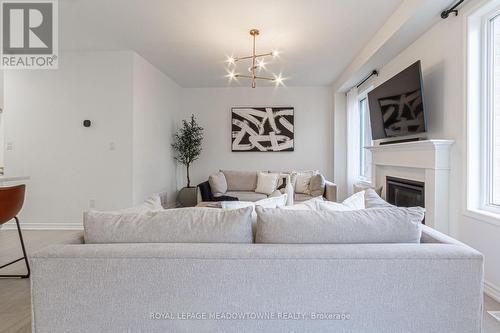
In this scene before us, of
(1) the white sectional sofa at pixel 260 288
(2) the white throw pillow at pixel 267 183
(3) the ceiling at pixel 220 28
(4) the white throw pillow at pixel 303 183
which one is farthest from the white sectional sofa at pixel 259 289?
(2) the white throw pillow at pixel 267 183

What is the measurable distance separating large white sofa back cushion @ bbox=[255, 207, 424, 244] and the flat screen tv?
78.9 inches

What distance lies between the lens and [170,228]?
140 cm

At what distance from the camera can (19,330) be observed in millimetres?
1822

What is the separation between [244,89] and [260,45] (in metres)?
2.36

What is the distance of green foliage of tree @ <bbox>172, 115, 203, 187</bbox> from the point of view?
19.2 feet

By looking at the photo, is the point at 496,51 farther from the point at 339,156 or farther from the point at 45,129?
the point at 45,129

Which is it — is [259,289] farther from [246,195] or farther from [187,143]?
[187,143]

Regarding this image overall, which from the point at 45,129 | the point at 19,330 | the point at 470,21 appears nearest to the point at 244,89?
the point at 45,129

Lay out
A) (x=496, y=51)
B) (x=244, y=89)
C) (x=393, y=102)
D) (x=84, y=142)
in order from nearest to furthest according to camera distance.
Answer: (x=496, y=51)
(x=393, y=102)
(x=84, y=142)
(x=244, y=89)

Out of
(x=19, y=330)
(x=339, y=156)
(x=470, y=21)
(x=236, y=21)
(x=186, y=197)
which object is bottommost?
(x=19, y=330)

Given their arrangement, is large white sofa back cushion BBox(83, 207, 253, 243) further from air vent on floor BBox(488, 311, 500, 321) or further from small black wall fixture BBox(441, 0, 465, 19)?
small black wall fixture BBox(441, 0, 465, 19)

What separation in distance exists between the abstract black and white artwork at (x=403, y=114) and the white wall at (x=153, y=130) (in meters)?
3.41

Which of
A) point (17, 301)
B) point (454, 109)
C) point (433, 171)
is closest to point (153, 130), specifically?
point (17, 301)

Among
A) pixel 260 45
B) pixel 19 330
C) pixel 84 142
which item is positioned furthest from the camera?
pixel 84 142
